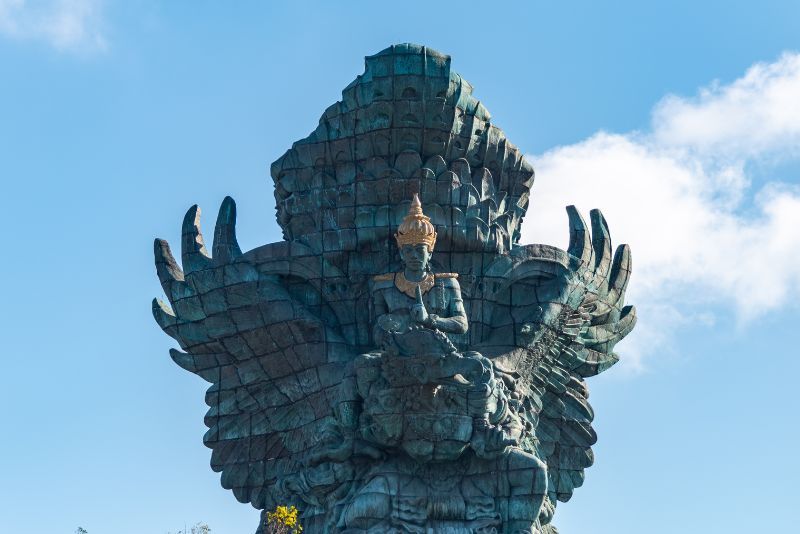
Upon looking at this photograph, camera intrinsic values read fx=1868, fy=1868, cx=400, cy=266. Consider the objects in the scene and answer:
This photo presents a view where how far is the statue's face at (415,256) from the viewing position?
106 ft

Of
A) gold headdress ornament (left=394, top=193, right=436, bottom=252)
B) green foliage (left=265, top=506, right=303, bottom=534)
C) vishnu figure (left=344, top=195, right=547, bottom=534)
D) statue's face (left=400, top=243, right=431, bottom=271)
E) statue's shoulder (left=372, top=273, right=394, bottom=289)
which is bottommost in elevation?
green foliage (left=265, top=506, right=303, bottom=534)

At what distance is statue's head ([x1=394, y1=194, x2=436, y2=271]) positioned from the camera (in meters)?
32.4

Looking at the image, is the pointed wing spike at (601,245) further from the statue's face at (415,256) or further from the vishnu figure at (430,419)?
the statue's face at (415,256)

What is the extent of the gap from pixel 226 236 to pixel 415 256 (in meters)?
3.69

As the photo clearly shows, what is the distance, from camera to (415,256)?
32344mm

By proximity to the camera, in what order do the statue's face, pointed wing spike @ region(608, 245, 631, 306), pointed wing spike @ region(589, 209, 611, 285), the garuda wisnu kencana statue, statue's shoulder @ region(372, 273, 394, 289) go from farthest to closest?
pointed wing spike @ region(608, 245, 631, 306), pointed wing spike @ region(589, 209, 611, 285), statue's shoulder @ region(372, 273, 394, 289), the statue's face, the garuda wisnu kencana statue

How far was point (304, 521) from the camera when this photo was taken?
32.7m

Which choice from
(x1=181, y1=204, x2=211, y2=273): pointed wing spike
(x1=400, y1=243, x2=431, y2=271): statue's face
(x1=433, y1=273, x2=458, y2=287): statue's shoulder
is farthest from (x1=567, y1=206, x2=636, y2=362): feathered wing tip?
(x1=181, y1=204, x2=211, y2=273): pointed wing spike

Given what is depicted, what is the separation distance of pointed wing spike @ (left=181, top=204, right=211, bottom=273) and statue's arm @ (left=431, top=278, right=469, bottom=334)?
4.39 m

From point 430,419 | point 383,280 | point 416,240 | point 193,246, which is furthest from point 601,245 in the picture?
point 193,246

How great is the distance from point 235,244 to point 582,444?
7.34 metres

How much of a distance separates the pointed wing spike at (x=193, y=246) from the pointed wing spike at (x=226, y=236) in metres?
0.22

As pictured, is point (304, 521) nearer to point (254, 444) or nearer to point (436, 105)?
point (254, 444)

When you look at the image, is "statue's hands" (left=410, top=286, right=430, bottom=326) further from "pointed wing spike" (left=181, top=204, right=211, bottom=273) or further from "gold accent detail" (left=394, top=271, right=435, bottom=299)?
"pointed wing spike" (left=181, top=204, right=211, bottom=273)
